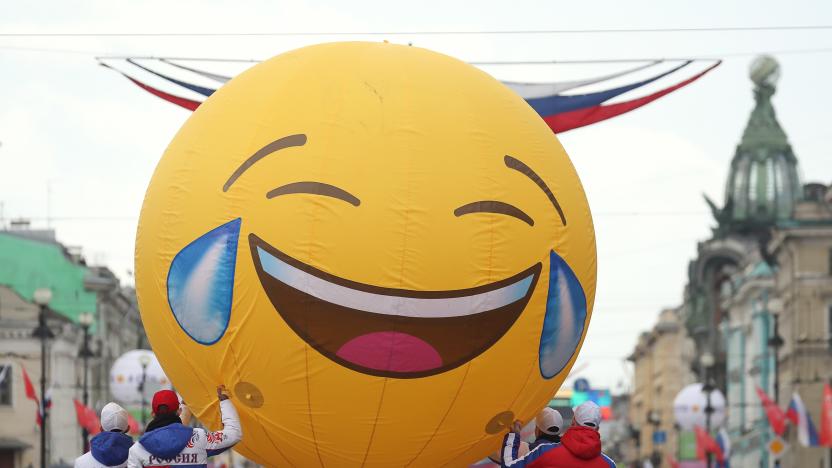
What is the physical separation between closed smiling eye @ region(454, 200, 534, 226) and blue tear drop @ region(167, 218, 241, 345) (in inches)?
60.9

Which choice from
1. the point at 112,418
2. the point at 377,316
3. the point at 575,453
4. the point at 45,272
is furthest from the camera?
the point at 45,272

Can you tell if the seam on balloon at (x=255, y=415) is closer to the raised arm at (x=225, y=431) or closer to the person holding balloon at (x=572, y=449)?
the raised arm at (x=225, y=431)

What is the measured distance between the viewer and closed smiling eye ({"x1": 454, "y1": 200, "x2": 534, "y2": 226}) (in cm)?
1167

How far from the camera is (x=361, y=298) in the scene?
11562mm

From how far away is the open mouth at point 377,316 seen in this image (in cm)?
1158

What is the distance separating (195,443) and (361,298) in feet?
5.14

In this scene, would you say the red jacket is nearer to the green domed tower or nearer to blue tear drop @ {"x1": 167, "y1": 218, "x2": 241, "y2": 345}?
blue tear drop @ {"x1": 167, "y1": 218, "x2": 241, "y2": 345}

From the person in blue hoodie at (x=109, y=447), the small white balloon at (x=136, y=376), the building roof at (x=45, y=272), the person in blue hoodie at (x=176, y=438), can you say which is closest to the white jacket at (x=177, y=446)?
the person in blue hoodie at (x=176, y=438)

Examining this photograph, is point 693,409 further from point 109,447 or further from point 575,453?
point 109,447

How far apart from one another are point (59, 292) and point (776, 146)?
39.5 meters

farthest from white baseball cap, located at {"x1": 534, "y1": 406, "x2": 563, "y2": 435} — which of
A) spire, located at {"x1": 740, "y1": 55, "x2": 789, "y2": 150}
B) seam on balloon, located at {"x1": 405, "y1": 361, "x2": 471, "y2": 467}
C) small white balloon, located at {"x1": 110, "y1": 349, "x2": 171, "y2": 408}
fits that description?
spire, located at {"x1": 740, "y1": 55, "x2": 789, "y2": 150}

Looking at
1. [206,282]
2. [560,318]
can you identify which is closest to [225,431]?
[206,282]

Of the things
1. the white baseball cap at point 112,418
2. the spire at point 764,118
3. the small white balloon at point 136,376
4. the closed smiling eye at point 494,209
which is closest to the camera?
the closed smiling eye at point 494,209

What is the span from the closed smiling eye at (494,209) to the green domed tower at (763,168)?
82.6m
